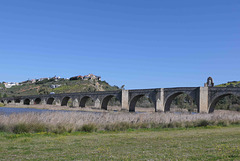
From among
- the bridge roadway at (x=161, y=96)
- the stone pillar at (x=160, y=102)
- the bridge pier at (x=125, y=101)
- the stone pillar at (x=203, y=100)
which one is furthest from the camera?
the bridge pier at (x=125, y=101)

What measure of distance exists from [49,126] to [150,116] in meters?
8.86

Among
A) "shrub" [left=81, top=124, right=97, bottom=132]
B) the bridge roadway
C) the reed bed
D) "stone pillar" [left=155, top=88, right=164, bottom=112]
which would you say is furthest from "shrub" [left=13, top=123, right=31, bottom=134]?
"stone pillar" [left=155, top=88, right=164, bottom=112]

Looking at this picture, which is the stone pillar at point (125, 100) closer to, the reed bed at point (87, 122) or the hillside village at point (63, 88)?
the reed bed at point (87, 122)

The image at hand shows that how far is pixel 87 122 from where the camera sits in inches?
685

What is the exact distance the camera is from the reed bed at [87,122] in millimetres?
15555

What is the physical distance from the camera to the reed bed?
51.0 ft

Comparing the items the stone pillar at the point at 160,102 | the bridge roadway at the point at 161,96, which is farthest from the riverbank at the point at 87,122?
the stone pillar at the point at 160,102

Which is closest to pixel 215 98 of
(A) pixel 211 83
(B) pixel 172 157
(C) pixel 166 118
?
(A) pixel 211 83

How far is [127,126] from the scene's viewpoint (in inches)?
751

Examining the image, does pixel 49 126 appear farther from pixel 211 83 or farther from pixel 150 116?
pixel 211 83

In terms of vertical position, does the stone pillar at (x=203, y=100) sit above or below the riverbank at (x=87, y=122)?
above

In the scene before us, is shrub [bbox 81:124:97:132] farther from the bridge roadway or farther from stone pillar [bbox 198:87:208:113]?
stone pillar [bbox 198:87:208:113]

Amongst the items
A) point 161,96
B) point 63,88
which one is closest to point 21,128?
point 161,96

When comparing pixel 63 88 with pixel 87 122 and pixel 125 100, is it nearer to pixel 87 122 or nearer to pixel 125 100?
pixel 125 100
